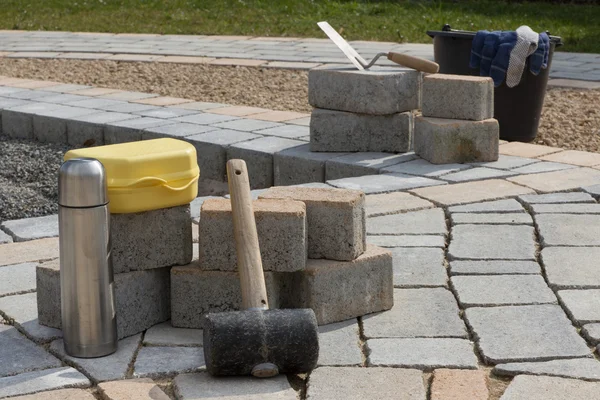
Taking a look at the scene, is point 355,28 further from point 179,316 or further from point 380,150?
point 179,316

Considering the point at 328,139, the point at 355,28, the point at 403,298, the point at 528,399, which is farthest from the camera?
the point at 355,28

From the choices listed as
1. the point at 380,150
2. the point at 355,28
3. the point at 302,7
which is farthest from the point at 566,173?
the point at 302,7

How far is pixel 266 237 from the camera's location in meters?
3.67

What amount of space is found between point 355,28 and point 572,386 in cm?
1075

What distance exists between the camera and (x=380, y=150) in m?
6.63

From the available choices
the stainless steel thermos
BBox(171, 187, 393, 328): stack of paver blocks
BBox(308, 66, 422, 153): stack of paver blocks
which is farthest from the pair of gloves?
the stainless steel thermos

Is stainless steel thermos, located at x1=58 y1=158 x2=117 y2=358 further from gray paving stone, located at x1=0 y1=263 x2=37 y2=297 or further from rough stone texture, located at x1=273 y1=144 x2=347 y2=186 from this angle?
rough stone texture, located at x1=273 y1=144 x2=347 y2=186

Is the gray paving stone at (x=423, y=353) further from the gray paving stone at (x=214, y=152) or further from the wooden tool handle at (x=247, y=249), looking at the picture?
the gray paving stone at (x=214, y=152)

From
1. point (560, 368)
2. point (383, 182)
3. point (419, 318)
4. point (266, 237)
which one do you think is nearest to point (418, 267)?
point (419, 318)

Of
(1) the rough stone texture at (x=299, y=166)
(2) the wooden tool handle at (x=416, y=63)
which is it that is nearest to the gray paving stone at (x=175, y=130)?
(1) the rough stone texture at (x=299, y=166)

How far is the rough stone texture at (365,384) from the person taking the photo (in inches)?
126

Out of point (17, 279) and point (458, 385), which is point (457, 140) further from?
point (458, 385)

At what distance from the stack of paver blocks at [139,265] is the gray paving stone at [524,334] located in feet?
3.83

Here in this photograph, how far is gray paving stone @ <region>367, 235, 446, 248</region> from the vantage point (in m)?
4.76
